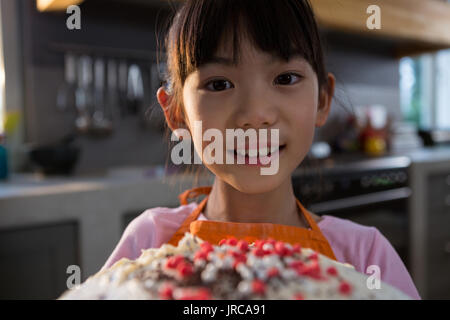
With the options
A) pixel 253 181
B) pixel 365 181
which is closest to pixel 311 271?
pixel 253 181

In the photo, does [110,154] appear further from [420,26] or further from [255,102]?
[420,26]

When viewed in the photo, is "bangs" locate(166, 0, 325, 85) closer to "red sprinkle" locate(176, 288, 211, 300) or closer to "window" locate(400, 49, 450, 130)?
"red sprinkle" locate(176, 288, 211, 300)

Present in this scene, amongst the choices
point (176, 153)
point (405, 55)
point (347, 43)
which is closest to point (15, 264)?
point (176, 153)

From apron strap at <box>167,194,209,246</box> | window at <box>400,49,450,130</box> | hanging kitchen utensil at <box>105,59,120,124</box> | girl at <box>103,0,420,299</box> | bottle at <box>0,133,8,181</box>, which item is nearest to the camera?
girl at <box>103,0,420,299</box>

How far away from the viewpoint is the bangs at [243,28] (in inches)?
15.9

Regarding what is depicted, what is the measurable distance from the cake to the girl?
0.10 metres

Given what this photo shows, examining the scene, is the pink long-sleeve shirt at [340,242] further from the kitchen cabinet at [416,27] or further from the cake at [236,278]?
the kitchen cabinet at [416,27]

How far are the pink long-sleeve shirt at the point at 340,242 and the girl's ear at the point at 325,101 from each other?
129mm

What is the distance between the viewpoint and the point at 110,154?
1.87m

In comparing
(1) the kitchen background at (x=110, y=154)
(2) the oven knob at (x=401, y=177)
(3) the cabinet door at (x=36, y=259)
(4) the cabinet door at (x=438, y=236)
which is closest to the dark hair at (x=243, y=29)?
(1) the kitchen background at (x=110, y=154)

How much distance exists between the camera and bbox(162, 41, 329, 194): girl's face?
38 centimetres

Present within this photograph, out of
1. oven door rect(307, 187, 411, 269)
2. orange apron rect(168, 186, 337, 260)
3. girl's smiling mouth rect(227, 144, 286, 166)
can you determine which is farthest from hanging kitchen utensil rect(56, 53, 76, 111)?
girl's smiling mouth rect(227, 144, 286, 166)

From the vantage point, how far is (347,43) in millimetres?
2586
